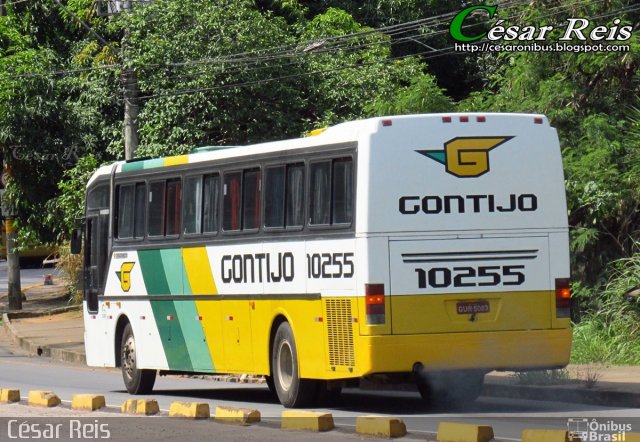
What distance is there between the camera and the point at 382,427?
11.1m

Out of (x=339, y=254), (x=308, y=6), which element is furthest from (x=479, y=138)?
(x=308, y=6)

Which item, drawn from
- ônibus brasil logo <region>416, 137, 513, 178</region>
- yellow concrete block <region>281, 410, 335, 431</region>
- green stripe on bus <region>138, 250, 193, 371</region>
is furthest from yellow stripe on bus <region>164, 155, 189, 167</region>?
yellow concrete block <region>281, 410, 335, 431</region>

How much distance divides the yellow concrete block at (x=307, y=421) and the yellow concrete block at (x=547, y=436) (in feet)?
7.96

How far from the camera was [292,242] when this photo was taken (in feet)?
48.1

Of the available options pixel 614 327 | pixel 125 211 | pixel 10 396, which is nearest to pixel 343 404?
pixel 10 396

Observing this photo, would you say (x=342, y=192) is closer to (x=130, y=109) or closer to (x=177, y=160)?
(x=177, y=160)

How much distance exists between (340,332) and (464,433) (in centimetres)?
343

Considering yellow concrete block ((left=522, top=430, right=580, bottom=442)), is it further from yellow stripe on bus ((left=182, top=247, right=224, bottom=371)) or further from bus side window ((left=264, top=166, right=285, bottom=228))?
yellow stripe on bus ((left=182, top=247, right=224, bottom=371))

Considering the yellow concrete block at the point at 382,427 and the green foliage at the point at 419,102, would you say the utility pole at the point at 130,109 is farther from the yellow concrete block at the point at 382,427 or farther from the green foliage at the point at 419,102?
the yellow concrete block at the point at 382,427

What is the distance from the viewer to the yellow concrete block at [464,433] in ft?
33.3

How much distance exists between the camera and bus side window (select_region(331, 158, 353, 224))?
44.9 ft

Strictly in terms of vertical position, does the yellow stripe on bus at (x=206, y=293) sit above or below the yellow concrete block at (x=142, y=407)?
above

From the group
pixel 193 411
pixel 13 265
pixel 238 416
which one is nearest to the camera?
pixel 238 416

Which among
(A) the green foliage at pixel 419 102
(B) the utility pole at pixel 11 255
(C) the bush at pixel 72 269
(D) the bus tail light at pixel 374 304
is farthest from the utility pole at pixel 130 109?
(D) the bus tail light at pixel 374 304
